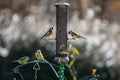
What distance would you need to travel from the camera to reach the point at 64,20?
11.7ft

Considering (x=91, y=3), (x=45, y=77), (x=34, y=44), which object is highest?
(x=91, y=3)

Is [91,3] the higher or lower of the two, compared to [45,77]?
higher

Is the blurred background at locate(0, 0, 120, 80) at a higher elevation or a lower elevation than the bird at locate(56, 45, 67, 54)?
lower

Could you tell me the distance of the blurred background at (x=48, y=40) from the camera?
23.5ft

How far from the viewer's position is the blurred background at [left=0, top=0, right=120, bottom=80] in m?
7.18

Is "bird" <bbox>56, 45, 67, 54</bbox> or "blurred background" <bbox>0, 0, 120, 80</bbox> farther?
"blurred background" <bbox>0, 0, 120, 80</bbox>

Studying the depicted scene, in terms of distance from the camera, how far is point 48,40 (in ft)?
23.5

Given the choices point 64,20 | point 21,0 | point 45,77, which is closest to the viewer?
point 64,20

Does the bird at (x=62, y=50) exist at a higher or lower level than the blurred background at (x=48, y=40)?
higher

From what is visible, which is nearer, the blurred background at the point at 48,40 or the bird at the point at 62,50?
the bird at the point at 62,50

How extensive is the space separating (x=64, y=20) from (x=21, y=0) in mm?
4044

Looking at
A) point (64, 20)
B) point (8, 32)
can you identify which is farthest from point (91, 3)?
point (64, 20)

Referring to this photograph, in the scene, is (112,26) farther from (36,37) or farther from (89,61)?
(36,37)

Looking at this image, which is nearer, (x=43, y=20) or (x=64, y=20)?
(x=64, y=20)
